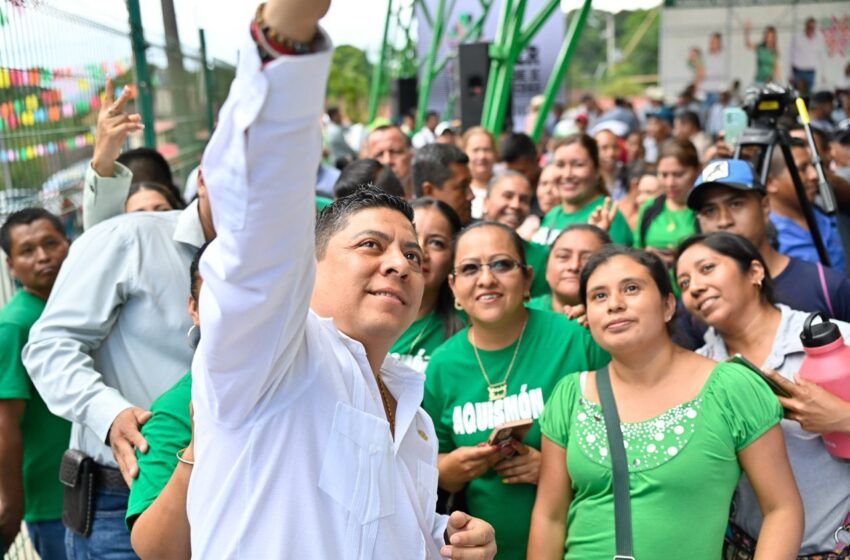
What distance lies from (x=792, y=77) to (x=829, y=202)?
15.6 metres

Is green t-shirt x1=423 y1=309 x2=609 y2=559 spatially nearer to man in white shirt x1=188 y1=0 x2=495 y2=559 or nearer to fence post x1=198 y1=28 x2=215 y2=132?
man in white shirt x1=188 y1=0 x2=495 y2=559

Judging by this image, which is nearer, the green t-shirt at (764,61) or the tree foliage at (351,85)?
the green t-shirt at (764,61)

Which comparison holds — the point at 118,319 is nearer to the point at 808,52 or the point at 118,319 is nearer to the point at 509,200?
the point at 509,200

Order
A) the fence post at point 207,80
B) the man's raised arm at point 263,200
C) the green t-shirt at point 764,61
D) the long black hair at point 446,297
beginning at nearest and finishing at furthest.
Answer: the man's raised arm at point 263,200 < the long black hair at point 446,297 < the fence post at point 207,80 < the green t-shirt at point 764,61

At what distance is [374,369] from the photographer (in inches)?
69.2

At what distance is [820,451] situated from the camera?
2670mm

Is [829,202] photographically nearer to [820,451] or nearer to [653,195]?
[820,451]

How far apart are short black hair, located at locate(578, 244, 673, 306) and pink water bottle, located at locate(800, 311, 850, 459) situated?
0.42 meters

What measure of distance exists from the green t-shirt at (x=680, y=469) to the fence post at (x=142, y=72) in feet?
13.2

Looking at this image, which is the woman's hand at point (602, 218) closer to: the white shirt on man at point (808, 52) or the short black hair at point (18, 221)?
the short black hair at point (18, 221)

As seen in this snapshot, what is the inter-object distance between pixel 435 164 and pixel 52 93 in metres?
1.80

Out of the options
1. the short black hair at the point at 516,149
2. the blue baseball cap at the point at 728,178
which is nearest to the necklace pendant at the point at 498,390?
the blue baseball cap at the point at 728,178

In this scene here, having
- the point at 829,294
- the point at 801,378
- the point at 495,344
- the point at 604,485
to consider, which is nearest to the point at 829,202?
the point at 829,294

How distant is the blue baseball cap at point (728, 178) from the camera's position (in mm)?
3535
